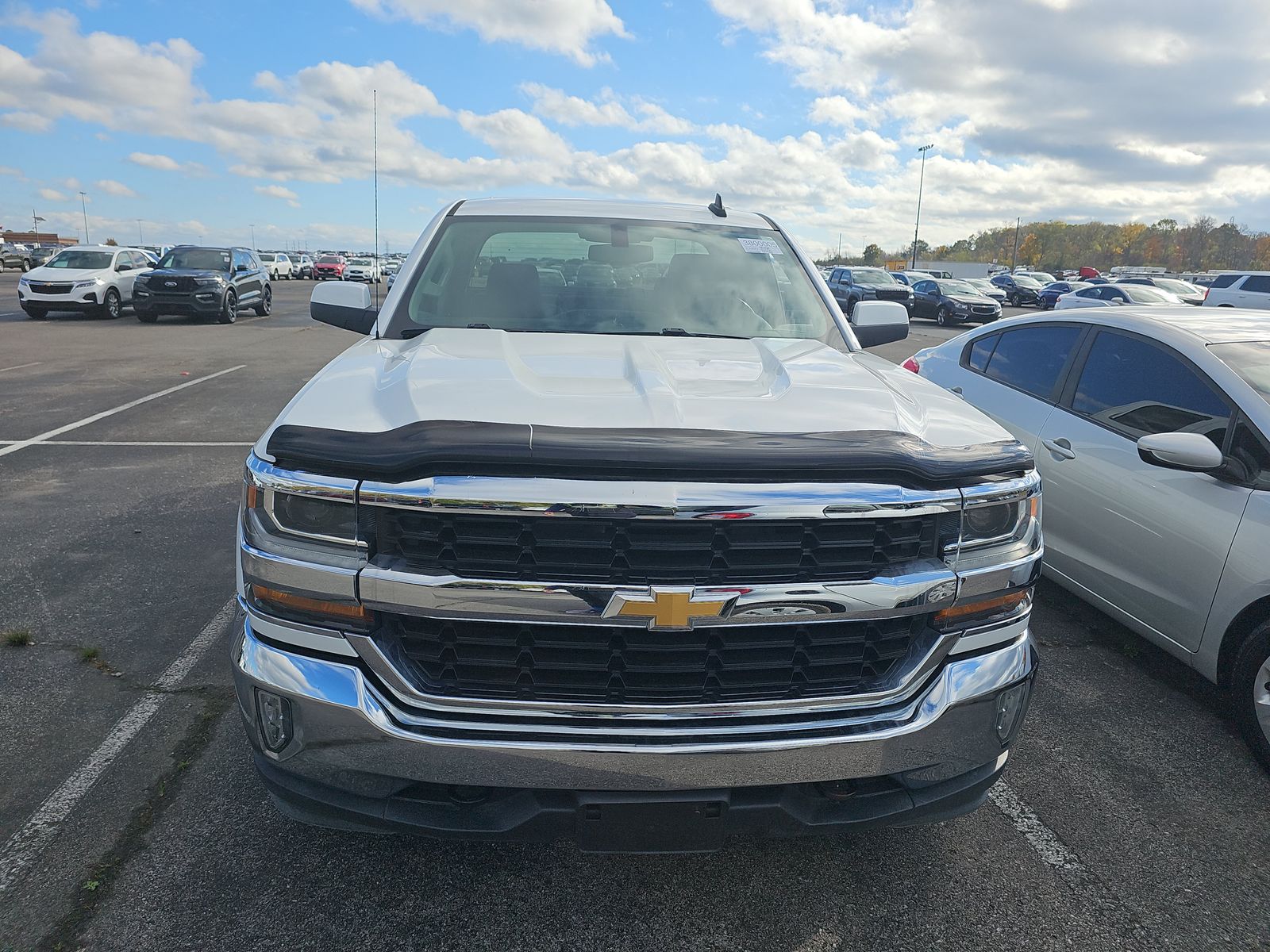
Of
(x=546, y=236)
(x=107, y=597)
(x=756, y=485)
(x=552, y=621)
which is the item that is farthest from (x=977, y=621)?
(x=107, y=597)

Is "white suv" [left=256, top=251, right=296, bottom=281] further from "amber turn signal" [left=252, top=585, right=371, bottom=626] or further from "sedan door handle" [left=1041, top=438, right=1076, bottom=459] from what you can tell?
"amber turn signal" [left=252, top=585, right=371, bottom=626]

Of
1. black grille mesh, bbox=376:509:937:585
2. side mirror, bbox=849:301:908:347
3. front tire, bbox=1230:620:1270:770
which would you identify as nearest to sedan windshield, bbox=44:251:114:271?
side mirror, bbox=849:301:908:347

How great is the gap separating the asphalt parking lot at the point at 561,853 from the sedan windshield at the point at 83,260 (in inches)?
813

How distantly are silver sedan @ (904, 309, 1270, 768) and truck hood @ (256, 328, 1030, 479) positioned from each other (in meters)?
1.50

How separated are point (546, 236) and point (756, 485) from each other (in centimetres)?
222

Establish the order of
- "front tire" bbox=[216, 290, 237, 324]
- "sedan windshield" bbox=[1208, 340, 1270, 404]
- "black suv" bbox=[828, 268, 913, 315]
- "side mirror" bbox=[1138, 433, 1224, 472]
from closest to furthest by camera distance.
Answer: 1. "side mirror" bbox=[1138, 433, 1224, 472]
2. "sedan windshield" bbox=[1208, 340, 1270, 404]
3. "front tire" bbox=[216, 290, 237, 324]
4. "black suv" bbox=[828, 268, 913, 315]

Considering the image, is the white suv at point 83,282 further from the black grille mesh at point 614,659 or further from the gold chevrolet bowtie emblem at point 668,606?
the gold chevrolet bowtie emblem at point 668,606

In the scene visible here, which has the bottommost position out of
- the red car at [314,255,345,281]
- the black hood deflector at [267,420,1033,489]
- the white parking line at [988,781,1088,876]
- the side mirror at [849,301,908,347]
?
the red car at [314,255,345,281]

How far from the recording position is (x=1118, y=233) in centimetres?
12812

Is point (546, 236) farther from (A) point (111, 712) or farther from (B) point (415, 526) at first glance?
(A) point (111, 712)

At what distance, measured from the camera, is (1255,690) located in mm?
3240

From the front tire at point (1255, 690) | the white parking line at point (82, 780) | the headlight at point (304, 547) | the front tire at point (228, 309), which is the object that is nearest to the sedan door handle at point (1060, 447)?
the front tire at point (1255, 690)

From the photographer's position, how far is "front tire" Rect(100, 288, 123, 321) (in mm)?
21328

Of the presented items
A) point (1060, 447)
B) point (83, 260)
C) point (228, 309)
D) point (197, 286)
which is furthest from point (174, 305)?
point (1060, 447)
